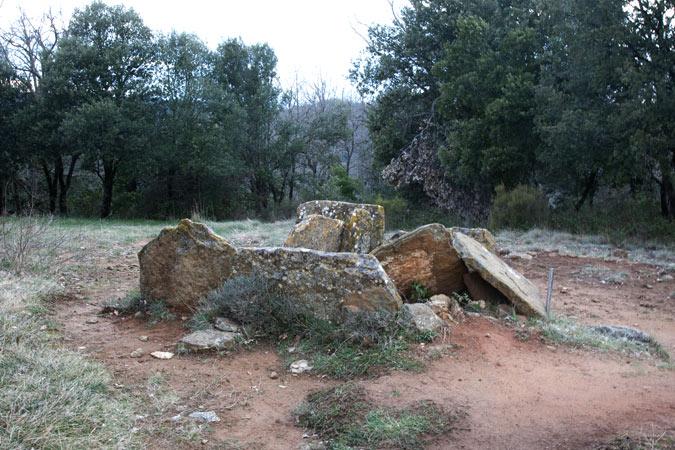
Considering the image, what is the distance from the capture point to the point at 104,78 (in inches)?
872

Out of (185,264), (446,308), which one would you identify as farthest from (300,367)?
(185,264)

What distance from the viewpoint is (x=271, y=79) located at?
2995 centimetres

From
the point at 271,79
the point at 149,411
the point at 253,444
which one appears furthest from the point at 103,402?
the point at 271,79

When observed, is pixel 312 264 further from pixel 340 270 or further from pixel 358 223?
pixel 358 223

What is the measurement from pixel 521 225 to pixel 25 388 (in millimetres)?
14691

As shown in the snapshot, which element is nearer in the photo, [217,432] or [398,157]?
[217,432]

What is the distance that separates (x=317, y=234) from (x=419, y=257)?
1.25 meters

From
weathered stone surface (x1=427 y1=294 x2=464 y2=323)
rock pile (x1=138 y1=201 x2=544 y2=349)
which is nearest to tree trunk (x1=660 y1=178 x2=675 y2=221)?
rock pile (x1=138 y1=201 x2=544 y2=349)

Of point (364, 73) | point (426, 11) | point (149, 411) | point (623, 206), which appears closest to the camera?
point (149, 411)

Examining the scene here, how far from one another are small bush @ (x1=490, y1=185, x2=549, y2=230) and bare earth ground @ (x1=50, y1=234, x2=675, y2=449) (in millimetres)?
9939

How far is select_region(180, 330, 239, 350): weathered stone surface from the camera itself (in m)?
4.57

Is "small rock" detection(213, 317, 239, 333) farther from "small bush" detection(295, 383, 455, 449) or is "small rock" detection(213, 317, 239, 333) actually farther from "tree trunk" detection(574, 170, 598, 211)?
"tree trunk" detection(574, 170, 598, 211)

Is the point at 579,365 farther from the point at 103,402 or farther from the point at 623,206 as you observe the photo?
the point at 623,206

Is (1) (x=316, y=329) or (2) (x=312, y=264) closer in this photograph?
(1) (x=316, y=329)
